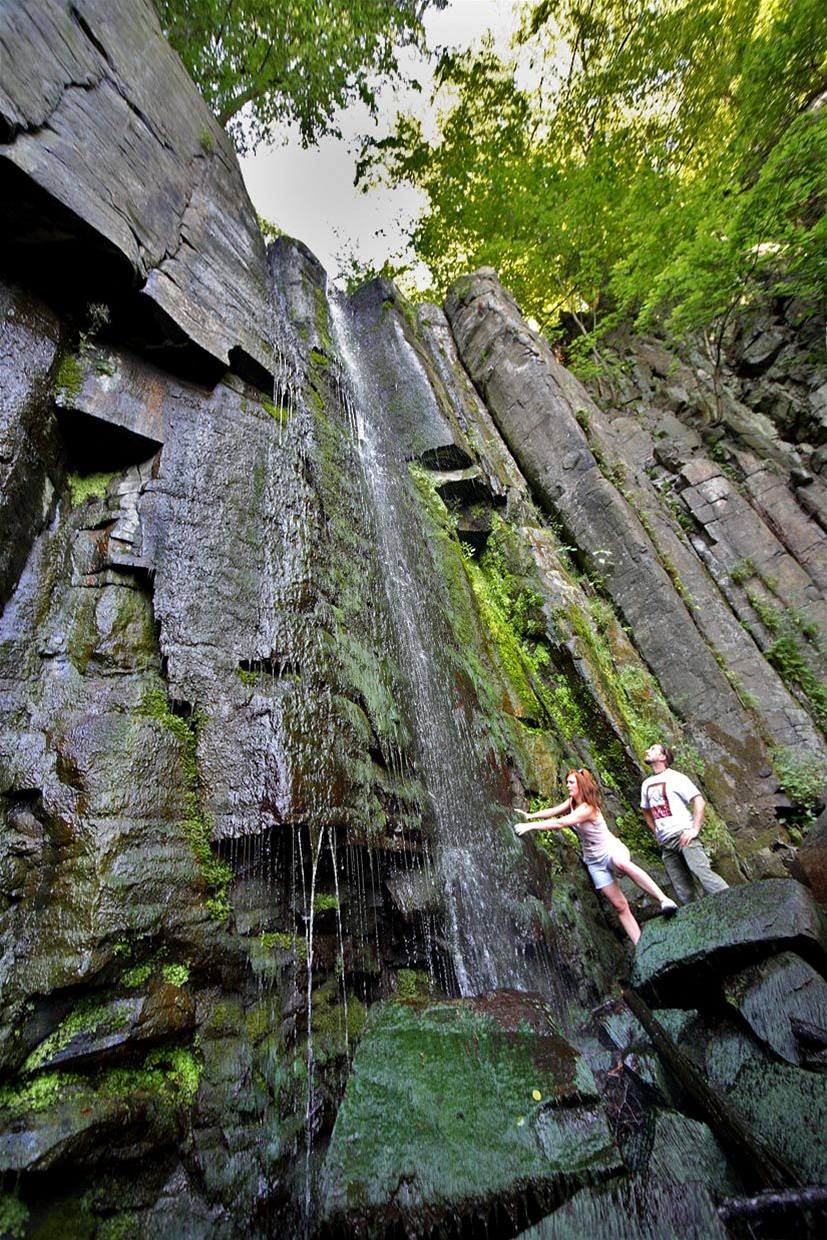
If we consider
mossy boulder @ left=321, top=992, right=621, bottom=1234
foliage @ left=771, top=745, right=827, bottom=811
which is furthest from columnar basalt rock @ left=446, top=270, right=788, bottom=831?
mossy boulder @ left=321, top=992, right=621, bottom=1234

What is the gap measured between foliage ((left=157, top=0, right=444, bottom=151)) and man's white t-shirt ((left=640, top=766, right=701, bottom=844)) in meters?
15.3

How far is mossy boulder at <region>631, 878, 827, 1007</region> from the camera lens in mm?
3334

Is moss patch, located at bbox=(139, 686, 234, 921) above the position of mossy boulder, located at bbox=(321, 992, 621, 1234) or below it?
above

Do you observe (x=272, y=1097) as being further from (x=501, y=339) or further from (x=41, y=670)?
(x=501, y=339)

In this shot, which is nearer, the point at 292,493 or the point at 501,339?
the point at 292,493

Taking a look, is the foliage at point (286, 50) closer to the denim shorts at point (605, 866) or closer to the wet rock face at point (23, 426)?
the wet rock face at point (23, 426)

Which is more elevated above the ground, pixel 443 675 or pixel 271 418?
pixel 271 418

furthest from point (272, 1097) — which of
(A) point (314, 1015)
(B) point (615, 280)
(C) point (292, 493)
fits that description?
(B) point (615, 280)

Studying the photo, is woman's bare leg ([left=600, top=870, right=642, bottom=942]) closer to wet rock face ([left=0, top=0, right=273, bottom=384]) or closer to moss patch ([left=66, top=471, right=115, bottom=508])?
moss patch ([left=66, top=471, right=115, bottom=508])

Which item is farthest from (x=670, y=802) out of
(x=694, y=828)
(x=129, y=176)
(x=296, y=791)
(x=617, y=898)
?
(x=129, y=176)

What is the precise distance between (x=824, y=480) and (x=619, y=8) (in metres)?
14.9

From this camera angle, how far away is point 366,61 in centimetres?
1249

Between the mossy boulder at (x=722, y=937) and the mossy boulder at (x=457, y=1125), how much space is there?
1120 millimetres

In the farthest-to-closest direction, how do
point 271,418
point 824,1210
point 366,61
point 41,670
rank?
1. point 366,61
2. point 271,418
3. point 41,670
4. point 824,1210
